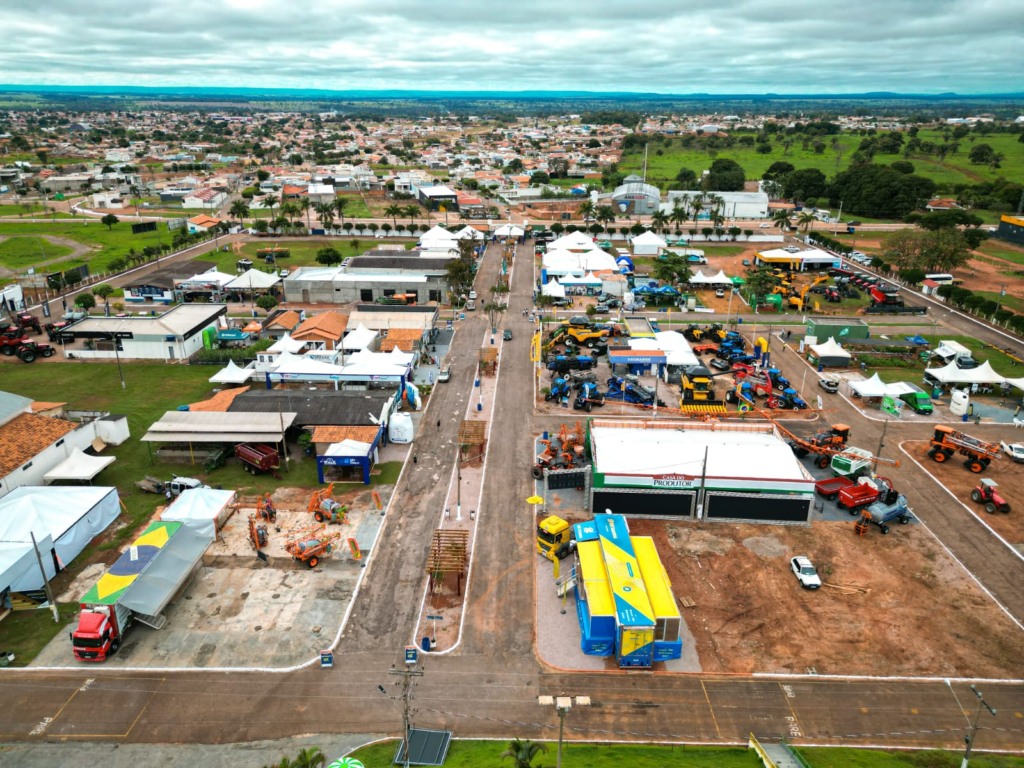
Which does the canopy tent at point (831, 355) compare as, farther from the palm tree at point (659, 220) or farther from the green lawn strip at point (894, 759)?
the palm tree at point (659, 220)

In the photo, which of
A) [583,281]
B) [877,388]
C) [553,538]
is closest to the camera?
[553,538]

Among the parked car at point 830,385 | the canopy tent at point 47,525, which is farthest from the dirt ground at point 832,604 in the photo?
the canopy tent at point 47,525

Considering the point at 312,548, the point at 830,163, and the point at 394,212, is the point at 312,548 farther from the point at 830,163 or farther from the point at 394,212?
the point at 830,163

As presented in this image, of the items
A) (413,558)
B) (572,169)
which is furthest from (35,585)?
(572,169)

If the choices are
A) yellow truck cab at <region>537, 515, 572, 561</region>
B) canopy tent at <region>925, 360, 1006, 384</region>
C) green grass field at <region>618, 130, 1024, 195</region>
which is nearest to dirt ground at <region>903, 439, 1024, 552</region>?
canopy tent at <region>925, 360, 1006, 384</region>

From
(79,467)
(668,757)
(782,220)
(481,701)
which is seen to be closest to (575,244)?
(782,220)

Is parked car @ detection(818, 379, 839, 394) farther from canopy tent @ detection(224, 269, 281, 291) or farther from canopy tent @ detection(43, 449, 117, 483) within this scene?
canopy tent @ detection(224, 269, 281, 291)

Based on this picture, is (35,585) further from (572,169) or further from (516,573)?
(572,169)
